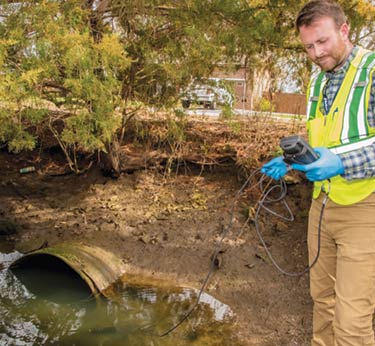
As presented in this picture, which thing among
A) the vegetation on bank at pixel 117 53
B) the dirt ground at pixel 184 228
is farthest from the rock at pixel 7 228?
the vegetation on bank at pixel 117 53

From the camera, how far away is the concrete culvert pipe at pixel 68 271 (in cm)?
411

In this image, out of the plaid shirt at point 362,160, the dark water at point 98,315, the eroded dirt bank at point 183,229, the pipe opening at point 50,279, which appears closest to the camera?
the plaid shirt at point 362,160

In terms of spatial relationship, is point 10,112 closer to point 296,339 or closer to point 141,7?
point 141,7

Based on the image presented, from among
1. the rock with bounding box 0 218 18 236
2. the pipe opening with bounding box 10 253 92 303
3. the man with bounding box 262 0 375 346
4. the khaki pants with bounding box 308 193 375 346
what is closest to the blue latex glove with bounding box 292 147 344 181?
the man with bounding box 262 0 375 346

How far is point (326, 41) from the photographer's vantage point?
2113 mm

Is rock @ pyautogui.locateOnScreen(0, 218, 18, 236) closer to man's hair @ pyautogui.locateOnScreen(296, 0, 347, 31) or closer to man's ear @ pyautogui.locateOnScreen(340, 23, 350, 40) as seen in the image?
man's hair @ pyautogui.locateOnScreen(296, 0, 347, 31)

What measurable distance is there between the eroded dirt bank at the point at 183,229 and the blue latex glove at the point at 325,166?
197 centimetres

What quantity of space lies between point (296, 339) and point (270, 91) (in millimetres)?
3684

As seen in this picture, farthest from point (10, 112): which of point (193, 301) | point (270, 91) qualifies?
point (270, 91)

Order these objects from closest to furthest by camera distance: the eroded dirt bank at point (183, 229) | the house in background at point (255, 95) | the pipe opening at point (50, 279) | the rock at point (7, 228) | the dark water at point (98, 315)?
the dark water at point (98, 315), the eroded dirt bank at point (183, 229), the pipe opening at point (50, 279), the house in background at point (255, 95), the rock at point (7, 228)

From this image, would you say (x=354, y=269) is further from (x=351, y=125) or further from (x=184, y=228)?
(x=184, y=228)

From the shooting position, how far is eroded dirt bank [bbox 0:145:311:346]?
13.3ft

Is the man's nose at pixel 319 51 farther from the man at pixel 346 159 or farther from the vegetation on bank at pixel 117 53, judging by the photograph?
the vegetation on bank at pixel 117 53

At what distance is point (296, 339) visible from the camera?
3.51 m
